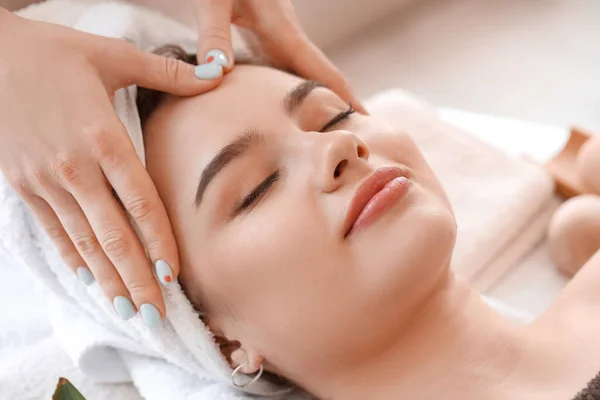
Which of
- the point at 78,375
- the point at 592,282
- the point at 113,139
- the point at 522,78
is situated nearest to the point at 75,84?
the point at 113,139

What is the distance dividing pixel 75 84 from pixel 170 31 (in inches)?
11.5

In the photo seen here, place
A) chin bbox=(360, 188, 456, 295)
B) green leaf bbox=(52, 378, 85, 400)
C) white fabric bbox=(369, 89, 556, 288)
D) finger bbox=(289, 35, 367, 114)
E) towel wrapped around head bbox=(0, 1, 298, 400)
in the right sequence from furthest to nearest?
white fabric bbox=(369, 89, 556, 288)
finger bbox=(289, 35, 367, 114)
towel wrapped around head bbox=(0, 1, 298, 400)
chin bbox=(360, 188, 456, 295)
green leaf bbox=(52, 378, 85, 400)

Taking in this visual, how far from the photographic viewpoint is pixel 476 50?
1.98 m

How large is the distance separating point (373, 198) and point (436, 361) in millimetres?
247

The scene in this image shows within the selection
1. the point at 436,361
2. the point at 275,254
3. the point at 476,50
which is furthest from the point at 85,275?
the point at 476,50

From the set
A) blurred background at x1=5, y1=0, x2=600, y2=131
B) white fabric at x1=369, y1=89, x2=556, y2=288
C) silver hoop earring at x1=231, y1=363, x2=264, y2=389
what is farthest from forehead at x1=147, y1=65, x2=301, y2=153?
blurred background at x1=5, y1=0, x2=600, y2=131

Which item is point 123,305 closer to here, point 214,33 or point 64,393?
point 64,393

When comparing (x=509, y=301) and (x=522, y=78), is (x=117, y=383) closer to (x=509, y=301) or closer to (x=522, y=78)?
(x=509, y=301)

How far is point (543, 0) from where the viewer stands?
2.12 m

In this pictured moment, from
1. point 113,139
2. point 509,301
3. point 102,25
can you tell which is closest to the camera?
point 113,139

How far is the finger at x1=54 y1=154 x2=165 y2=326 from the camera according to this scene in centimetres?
77

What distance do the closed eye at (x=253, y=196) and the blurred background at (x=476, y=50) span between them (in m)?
1.13

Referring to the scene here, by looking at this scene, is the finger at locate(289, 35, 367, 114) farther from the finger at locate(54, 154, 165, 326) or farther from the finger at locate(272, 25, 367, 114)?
the finger at locate(54, 154, 165, 326)

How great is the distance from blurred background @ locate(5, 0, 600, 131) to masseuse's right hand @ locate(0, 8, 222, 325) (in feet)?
3.63
